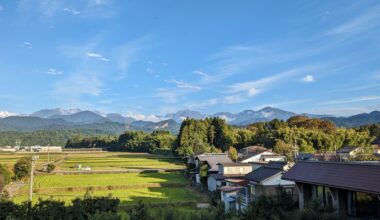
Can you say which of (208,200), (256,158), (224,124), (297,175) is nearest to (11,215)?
(297,175)

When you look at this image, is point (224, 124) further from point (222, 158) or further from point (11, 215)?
point (11, 215)

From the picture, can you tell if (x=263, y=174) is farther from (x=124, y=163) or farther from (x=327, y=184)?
(x=124, y=163)

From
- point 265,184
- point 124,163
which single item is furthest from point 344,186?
point 124,163

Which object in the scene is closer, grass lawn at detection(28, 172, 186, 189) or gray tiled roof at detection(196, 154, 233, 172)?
grass lawn at detection(28, 172, 186, 189)

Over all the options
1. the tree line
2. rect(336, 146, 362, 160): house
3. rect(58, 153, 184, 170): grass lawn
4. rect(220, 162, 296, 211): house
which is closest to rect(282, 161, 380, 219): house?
rect(220, 162, 296, 211): house

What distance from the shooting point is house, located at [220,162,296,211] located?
22312mm

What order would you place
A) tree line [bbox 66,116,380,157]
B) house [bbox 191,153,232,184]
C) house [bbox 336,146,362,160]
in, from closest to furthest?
house [bbox 336,146,362,160]
house [bbox 191,153,232,184]
tree line [bbox 66,116,380,157]

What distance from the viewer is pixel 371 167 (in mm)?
12672

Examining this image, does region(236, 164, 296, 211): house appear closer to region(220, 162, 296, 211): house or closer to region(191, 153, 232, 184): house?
region(220, 162, 296, 211): house

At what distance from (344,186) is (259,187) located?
9.84 metres

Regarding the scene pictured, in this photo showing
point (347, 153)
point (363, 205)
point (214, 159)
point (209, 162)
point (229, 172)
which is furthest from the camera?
point (347, 153)

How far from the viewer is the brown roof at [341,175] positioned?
12250mm

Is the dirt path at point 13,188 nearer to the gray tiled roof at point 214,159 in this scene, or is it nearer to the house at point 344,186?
the gray tiled roof at point 214,159

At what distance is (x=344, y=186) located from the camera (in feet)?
42.9
